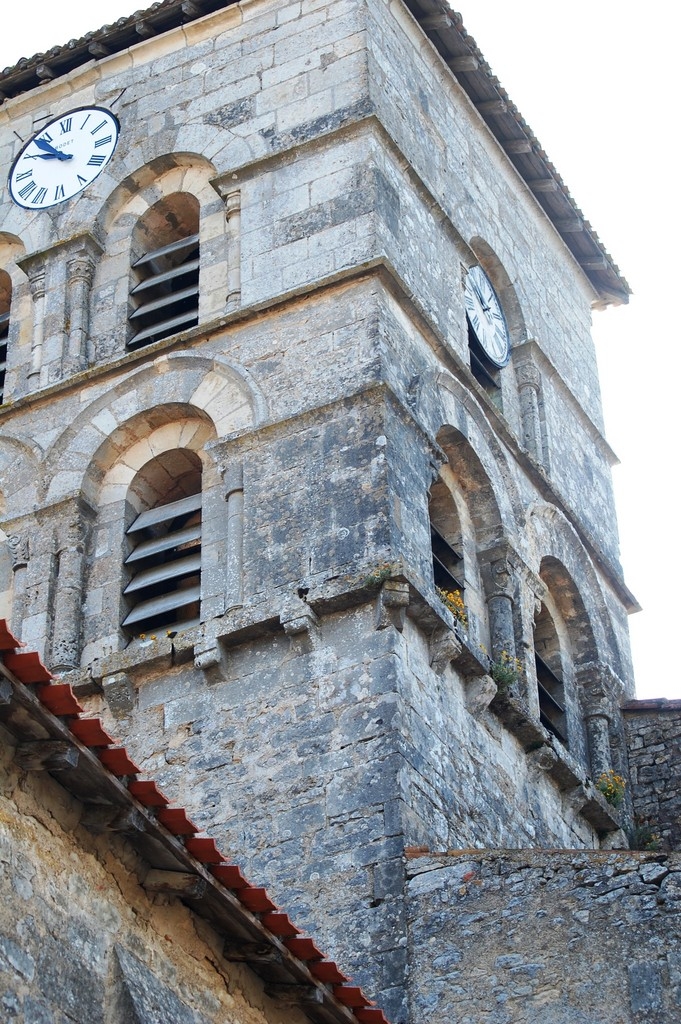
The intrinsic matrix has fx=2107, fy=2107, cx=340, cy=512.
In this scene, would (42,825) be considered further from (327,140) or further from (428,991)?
(327,140)

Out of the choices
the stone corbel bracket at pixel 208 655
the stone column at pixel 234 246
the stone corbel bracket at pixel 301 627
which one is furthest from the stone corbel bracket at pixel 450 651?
the stone column at pixel 234 246

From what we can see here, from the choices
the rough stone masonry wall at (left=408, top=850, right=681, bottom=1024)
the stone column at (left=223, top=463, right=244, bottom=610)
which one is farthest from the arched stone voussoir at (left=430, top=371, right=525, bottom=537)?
the rough stone masonry wall at (left=408, top=850, right=681, bottom=1024)

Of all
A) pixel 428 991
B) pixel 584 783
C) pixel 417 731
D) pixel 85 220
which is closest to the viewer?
pixel 428 991

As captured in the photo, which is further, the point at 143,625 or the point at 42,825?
the point at 143,625

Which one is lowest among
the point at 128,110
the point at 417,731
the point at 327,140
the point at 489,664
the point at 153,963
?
the point at 153,963

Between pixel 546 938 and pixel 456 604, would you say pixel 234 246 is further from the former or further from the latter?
pixel 546 938

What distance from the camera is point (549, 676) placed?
1934cm

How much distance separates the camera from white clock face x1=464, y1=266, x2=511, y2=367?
66.3 ft

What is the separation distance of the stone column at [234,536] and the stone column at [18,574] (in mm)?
1902

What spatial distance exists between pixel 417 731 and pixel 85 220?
7.51 m

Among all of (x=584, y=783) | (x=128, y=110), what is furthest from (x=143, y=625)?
(x=128, y=110)

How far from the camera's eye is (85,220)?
20078mm

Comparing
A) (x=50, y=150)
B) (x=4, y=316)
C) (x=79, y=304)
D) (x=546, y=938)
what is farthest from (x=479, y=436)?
(x=546, y=938)

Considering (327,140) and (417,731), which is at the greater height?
(327,140)
